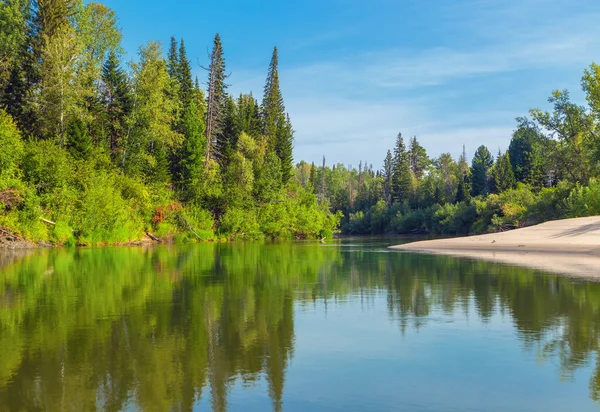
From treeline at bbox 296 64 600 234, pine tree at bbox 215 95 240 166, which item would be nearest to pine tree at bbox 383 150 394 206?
treeline at bbox 296 64 600 234

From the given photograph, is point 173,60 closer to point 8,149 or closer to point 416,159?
point 8,149

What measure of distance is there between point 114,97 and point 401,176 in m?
87.5

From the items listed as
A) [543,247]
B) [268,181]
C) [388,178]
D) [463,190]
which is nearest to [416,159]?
[388,178]

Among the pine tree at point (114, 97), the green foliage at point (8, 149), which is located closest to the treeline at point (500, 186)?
the pine tree at point (114, 97)

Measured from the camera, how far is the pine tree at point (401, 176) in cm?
13425

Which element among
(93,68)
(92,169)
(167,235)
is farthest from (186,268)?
(93,68)

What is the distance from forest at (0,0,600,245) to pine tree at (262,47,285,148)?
0.23 metres

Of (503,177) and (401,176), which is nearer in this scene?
(503,177)

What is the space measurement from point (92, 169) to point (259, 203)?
27.5 metres

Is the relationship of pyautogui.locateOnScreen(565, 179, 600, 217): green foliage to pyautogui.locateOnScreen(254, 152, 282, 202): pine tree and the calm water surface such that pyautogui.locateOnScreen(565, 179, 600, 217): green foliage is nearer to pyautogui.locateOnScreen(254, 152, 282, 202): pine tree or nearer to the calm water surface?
pyautogui.locateOnScreen(254, 152, 282, 202): pine tree

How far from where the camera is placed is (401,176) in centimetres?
13612

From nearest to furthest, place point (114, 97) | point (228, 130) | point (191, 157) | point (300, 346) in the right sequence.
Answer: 1. point (300, 346)
2. point (114, 97)
3. point (191, 157)
4. point (228, 130)

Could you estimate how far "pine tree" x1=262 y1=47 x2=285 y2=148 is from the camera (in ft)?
289

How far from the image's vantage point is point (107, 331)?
1184 centimetres
